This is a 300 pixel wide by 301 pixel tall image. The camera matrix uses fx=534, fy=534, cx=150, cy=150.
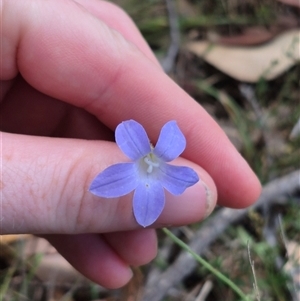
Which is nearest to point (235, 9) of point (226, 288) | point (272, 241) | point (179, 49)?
point (179, 49)

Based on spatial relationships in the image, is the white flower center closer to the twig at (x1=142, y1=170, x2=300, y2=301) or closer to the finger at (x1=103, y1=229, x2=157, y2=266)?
the finger at (x1=103, y1=229, x2=157, y2=266)

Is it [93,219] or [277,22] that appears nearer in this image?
[93,219]

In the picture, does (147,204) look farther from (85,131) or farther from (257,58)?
(257,58)

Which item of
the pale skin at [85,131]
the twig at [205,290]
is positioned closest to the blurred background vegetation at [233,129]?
the twig at [205,290]

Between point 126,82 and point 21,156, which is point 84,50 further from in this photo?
point 21,156

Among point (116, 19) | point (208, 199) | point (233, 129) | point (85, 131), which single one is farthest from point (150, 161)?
point (233, 129)

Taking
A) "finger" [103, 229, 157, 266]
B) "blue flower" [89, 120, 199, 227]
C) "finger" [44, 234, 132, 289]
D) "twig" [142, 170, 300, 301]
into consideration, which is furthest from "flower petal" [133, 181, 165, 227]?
"twig" [142, 170, 300, 301]

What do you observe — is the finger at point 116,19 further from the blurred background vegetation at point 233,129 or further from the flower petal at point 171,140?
the flower petal at point 171,140
